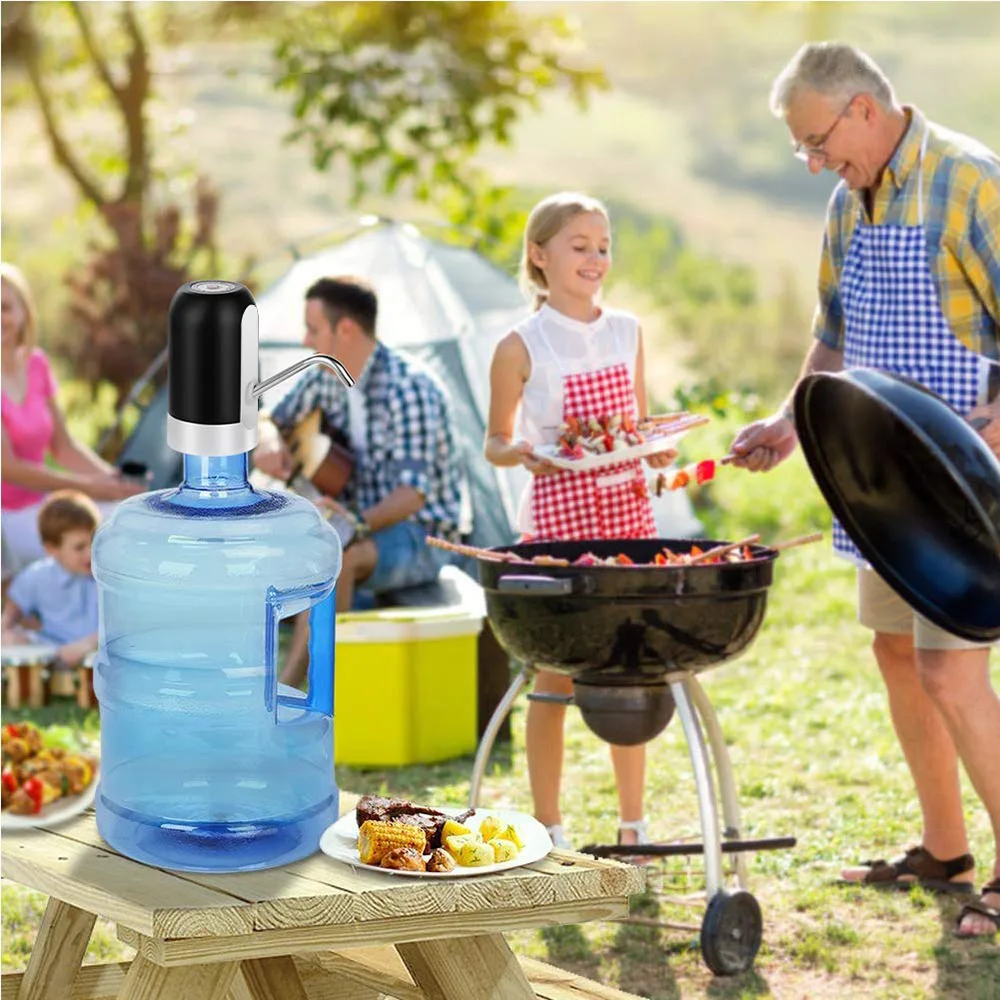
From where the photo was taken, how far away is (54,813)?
9.03 feet

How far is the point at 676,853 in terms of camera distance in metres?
Result: 4.10

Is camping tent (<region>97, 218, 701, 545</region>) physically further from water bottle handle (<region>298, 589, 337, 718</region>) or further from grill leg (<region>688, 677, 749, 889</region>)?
water bottle handle (<region>298, 589, 337, 718</region>)

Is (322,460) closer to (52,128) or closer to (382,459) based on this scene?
(382,459)

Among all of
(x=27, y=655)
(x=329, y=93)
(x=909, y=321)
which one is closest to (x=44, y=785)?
(x=909, y=321)

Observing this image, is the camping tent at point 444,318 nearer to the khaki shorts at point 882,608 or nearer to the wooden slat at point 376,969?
the khaki shorts at point 882,608

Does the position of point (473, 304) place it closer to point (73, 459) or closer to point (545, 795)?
point (73, 459)

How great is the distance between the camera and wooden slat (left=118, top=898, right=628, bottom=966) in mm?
2204

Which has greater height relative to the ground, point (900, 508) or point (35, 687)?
point (900, 508)

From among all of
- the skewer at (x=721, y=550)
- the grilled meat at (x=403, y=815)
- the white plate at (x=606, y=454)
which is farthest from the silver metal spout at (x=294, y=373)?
the white plate at (x=606, y=454)

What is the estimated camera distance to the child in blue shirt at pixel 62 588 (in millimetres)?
6273

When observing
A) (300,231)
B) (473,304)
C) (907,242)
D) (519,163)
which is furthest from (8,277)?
(519,163)

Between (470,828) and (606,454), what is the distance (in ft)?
6.07

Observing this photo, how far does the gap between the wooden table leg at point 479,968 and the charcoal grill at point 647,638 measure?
121 cm

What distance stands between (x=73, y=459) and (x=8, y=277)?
0.74m
